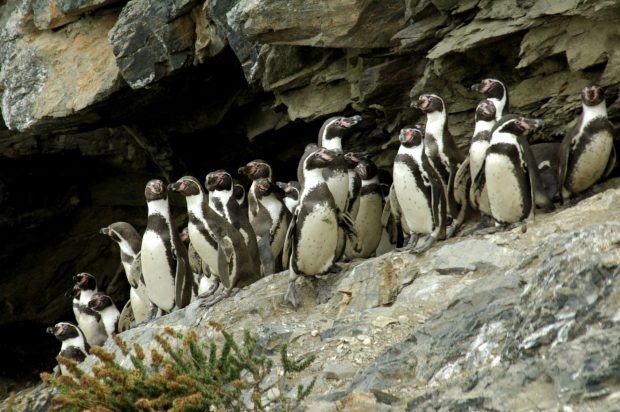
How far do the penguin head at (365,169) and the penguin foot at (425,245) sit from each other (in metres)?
2.07

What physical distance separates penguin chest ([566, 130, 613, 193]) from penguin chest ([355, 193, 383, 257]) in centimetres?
258

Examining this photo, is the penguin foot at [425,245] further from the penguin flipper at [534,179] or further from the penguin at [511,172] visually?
the penguin flipper at [534,179]

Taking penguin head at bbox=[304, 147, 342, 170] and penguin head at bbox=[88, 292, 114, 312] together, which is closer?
penguin head at bbox=[304, 147, 342, 170]

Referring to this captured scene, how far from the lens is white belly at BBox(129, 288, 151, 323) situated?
13672 millimetres

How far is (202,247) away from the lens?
11906 millimetres

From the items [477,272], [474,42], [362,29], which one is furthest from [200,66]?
[477,272]

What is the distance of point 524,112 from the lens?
1225 centimetres

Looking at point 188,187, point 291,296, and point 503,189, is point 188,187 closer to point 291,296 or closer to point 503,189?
point 291,296

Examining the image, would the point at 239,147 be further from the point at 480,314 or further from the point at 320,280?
the point at 480,314

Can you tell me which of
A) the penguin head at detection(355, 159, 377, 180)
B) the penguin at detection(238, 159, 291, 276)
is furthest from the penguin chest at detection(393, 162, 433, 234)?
the penguin at detection(238, 159, 291, 276)

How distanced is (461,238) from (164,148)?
787cm

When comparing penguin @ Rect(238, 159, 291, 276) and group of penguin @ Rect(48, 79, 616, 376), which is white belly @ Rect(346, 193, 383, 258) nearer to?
group of penguin @ Rect(48, 79, 616, 376)

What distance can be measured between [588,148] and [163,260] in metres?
4.81

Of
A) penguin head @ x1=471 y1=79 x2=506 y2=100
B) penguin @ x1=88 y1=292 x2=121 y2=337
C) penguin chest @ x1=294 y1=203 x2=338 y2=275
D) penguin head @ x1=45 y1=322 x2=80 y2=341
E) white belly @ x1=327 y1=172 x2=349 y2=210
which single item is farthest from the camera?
penguin @ x1=88 y1=292 x2=121 y2=337
